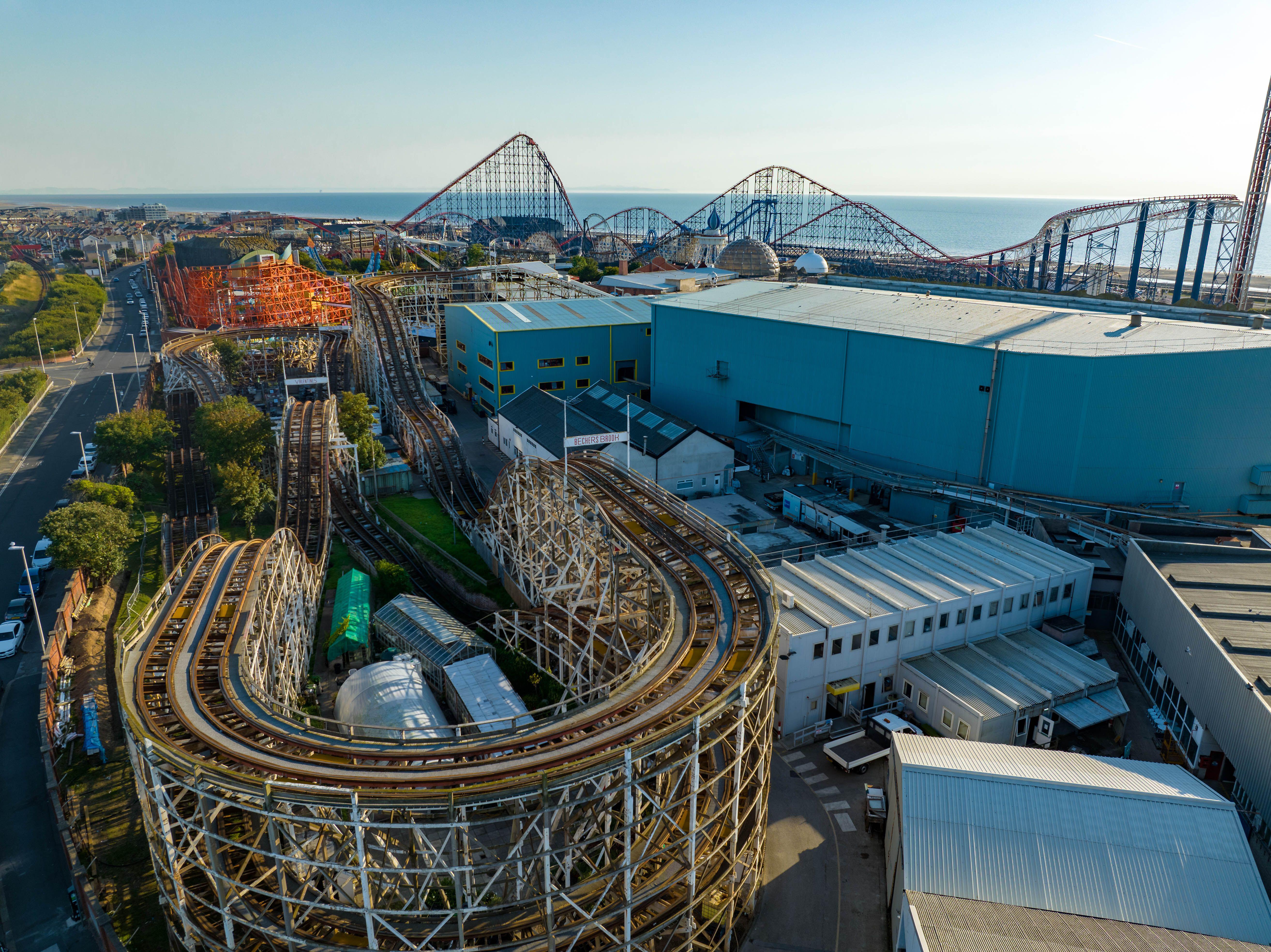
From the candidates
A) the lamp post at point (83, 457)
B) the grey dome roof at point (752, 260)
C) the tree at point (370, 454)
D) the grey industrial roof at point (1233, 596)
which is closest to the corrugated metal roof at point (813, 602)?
the grey industrial roof at point (1233, 596)

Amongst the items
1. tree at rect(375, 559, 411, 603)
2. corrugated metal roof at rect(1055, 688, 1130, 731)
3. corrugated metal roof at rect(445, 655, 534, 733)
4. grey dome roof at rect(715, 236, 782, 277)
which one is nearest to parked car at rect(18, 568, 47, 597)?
tree at rect(375, 559, 411, 603)

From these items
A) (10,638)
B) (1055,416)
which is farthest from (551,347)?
Result: (10,638)

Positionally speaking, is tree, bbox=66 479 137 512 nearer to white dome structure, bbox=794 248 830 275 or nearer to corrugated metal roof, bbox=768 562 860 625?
corrugated metal roof, bbox=768 562 860 625

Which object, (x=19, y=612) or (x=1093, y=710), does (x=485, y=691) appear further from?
(x=19, y=612)

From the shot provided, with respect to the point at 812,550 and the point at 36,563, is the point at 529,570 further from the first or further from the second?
the point at 36,563

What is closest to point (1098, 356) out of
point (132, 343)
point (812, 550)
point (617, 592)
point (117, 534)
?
point (812, 550)

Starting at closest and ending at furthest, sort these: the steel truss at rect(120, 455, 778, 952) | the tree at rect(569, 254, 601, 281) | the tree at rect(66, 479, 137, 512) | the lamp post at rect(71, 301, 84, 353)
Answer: the steel truss at rect(120, 455, 778, 952) < the tree at rect(66, 479, 137, 512) < the lamp post at rect(71, 301, 84, 353) < the tree at rect(569, 254, 601, 281)
